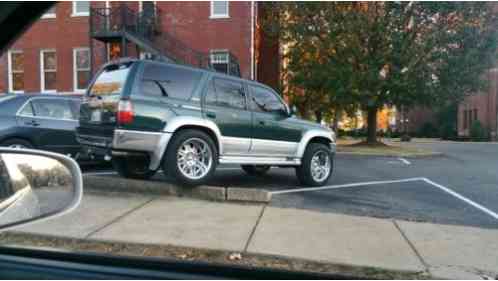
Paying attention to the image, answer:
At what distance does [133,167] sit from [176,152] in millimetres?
1668

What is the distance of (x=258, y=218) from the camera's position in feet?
18.7

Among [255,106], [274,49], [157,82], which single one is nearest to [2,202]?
[157,82]

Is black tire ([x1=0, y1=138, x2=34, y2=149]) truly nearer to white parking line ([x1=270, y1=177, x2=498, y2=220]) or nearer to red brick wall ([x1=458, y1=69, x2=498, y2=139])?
white parking line ([x1=270, y1=177, x2=498, y2=220])

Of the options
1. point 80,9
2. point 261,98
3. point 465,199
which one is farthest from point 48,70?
point 465,199

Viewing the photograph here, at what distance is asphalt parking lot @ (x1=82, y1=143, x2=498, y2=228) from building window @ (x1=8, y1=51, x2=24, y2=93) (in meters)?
15.4

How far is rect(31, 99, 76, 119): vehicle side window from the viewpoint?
28.5ft

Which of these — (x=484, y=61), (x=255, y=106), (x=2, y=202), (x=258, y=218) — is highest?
(x=484, y=61)

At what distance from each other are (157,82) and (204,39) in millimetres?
14513

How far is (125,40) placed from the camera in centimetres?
1875

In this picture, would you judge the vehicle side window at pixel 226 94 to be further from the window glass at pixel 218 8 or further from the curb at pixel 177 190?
the window glass at pixel 218 8

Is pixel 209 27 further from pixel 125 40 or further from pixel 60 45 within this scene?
pixel 60 45

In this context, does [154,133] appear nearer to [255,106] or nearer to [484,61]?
[255,106]

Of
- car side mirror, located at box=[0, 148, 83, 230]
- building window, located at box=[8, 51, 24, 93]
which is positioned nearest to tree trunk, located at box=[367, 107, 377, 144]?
building window, located at box=[8, 51, 24, 93]

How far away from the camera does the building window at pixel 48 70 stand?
69.9 feet
